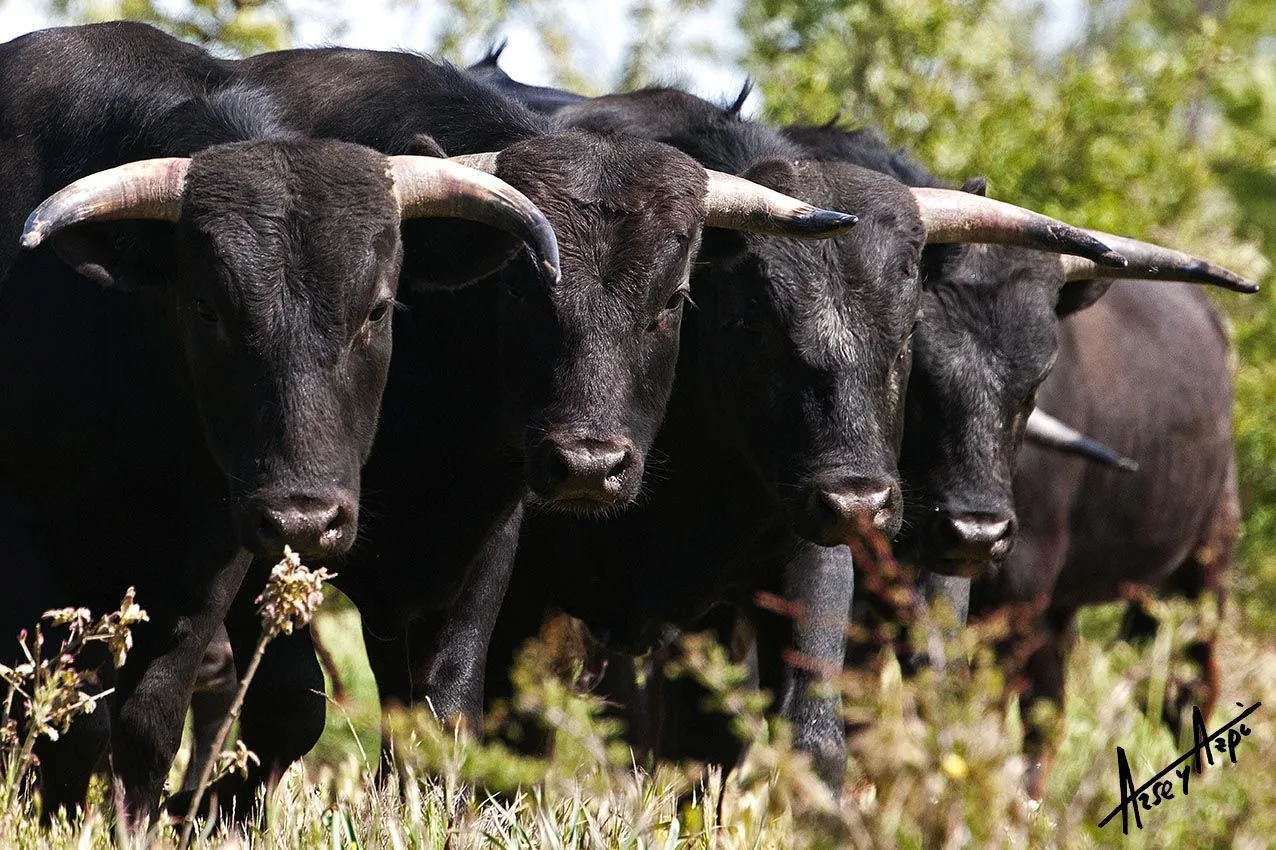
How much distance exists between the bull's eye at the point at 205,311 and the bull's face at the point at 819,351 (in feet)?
5.37

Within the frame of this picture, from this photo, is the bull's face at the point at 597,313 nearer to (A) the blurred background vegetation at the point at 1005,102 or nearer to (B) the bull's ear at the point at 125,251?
(B) the bull's ear at the point at 125,251

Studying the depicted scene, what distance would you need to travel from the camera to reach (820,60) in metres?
10.6

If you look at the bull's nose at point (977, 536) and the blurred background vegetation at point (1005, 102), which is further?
the blurred background vegetation at point (1005, 102)

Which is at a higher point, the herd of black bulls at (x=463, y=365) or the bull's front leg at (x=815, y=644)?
the herd of black bulls at (x=463, y=365)

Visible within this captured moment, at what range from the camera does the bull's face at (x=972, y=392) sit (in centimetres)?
628

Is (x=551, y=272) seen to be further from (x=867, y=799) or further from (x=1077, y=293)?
(x=1077, y=293)

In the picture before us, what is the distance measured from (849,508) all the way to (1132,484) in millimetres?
4019

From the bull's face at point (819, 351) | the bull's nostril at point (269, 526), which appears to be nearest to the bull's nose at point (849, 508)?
the bull's face at point (819, 351)

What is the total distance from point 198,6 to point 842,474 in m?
5.21

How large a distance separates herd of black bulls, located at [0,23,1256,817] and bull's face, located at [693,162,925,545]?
0.04 feet

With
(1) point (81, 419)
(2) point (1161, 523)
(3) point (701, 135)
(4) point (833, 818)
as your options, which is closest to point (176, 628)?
(1) point (81, 419)

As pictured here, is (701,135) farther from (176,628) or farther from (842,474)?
(176,628)

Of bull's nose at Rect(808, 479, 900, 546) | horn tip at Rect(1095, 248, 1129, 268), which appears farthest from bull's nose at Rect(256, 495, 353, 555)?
horn tip at Rect(1095, 248, 1129, 268)

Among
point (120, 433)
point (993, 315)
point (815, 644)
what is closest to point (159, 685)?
point (120, 433)
